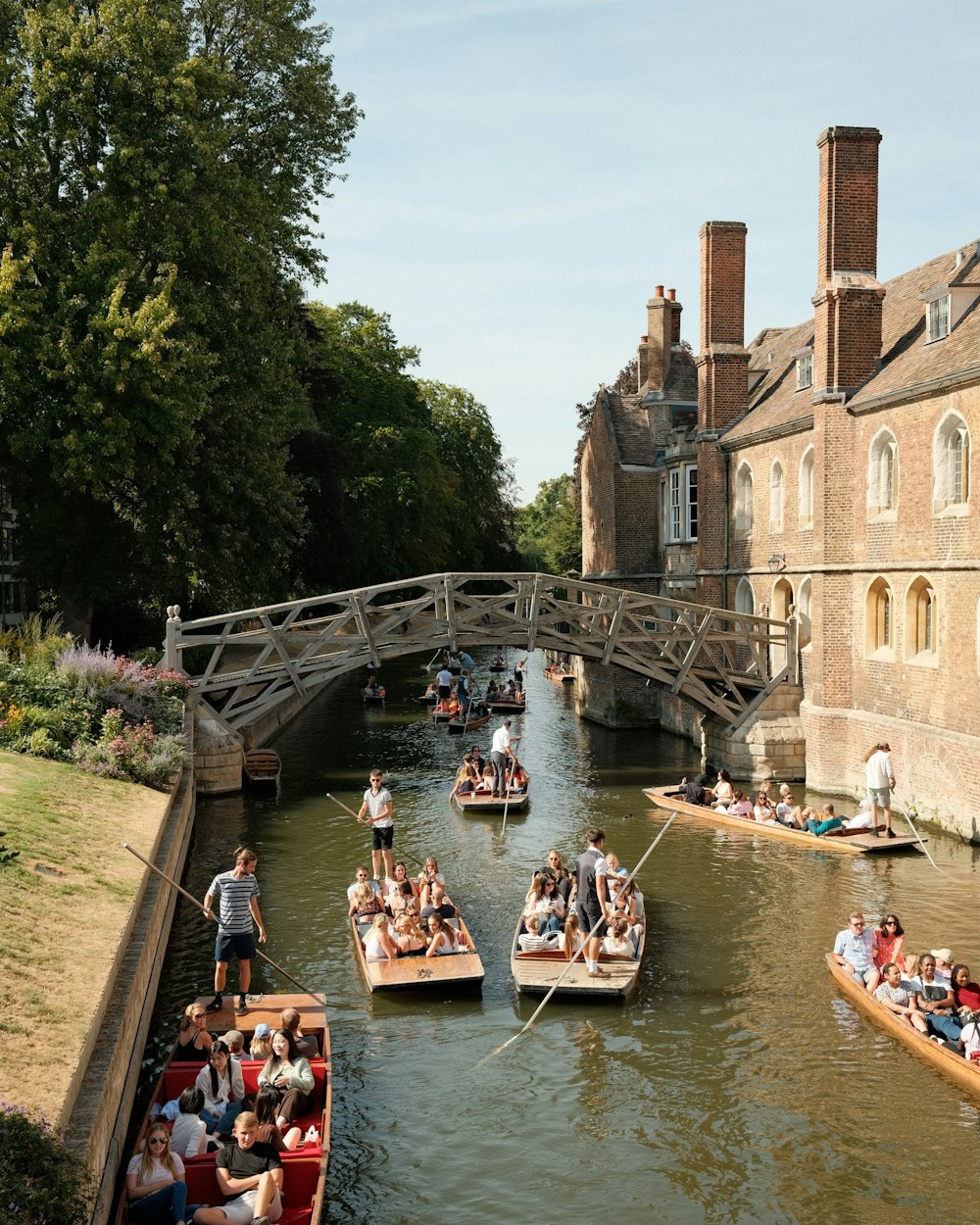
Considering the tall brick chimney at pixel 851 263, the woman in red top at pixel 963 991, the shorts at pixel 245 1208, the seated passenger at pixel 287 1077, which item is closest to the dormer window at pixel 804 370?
the tall brick chimney at pixel 851 263

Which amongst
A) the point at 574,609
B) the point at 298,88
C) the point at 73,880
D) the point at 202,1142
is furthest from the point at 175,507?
the point at 202,1142

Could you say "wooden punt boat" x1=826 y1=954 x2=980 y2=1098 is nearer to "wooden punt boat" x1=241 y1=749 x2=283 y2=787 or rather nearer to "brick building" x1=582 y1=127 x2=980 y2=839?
"brick building" x1=582 y1=127 x2=980 y2=839

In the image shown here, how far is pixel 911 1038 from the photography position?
11617 mm

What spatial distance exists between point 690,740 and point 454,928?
17669 mm

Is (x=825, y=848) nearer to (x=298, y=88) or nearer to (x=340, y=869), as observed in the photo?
(x=340, y=869)

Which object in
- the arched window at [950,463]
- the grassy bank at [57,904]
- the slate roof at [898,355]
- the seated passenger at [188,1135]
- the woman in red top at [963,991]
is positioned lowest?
the seated passenger at [188,1135]

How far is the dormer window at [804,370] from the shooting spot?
27.8 m

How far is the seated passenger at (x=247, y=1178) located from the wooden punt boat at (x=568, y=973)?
4.78 meters

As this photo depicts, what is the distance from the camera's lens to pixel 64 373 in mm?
23547

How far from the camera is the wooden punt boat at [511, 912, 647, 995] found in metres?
13.0

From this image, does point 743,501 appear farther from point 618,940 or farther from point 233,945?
point 233,945

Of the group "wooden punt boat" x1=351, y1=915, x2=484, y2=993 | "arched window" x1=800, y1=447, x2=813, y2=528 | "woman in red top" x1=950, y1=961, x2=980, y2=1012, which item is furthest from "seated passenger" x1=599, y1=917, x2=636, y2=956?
"arched window" x1=800, y1=447, x2=813, y2=528

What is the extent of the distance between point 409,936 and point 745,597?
17.5 meters

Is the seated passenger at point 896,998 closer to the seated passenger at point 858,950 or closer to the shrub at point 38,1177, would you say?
the seated passenger at point 858,950
